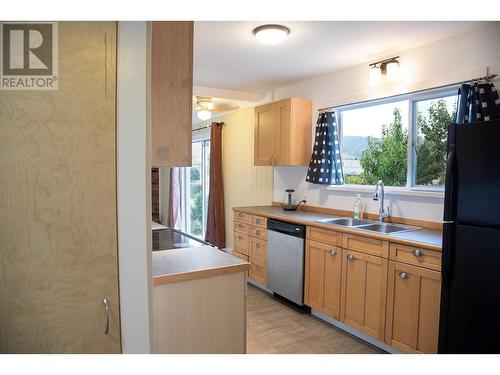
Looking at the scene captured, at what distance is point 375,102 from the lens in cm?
316

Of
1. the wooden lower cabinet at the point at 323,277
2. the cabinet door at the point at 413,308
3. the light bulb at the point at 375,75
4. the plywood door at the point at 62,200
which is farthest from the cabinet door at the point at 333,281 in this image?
the plywood door at the point at 62,200

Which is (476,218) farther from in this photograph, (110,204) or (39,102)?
(39,102)

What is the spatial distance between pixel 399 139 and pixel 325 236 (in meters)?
1.09

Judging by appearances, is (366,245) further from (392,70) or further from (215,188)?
(215,188)

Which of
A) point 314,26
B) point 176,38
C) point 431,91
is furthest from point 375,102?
point 176,38

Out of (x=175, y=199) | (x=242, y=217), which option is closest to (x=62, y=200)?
(x=242, y=217)

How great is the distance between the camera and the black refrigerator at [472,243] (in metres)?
1.64

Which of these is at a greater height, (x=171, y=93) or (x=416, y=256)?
(x=171, y=93)

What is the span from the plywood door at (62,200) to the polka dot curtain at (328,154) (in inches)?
99.8

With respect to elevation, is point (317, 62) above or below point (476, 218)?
above

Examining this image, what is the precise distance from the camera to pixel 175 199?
21.9ft

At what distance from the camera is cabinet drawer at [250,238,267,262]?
3637 mm

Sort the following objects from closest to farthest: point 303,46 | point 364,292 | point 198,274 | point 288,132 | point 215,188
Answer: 1. point 198,274
2. point 364,292
3. point 303,46
4. point 288,132
5. point 215,188
